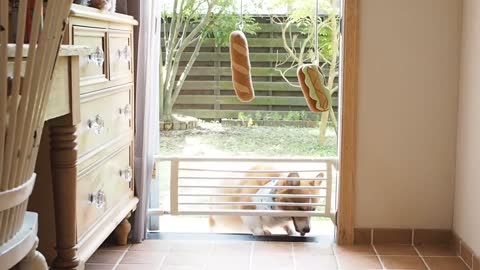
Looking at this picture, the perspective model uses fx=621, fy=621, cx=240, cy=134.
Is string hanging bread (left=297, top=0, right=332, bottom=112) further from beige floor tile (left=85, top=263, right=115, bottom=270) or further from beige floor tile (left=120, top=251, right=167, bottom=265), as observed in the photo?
beige floor tile (left=85, top=263, right=115, bottom=270)

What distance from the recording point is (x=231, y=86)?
2.92 m

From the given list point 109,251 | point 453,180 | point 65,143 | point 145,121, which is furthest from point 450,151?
point 65,143

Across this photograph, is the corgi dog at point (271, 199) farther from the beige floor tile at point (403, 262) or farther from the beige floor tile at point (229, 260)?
the beige floor tile at point (403, 262)

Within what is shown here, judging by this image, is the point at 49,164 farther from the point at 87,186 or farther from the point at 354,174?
the point at 354,174

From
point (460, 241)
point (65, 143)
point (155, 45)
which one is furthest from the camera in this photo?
point (155, 45)

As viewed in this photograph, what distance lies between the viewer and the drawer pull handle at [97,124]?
2041 mm

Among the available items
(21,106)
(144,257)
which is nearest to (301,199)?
(144,257)

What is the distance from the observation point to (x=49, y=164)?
192 cm

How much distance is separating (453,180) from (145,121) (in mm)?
1381

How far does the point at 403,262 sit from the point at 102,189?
124 centimetres

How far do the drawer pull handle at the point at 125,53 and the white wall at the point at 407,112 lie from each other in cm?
99

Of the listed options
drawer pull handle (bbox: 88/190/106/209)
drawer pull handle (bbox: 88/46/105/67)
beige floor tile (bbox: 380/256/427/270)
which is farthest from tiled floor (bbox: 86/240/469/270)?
drawer pull handle (bbox: 88/46/105/67)

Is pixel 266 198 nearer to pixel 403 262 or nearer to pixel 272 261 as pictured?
pixel 272 261

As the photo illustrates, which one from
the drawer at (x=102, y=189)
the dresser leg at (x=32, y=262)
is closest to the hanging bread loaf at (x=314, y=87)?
the drawer at (x=102, y=189)
